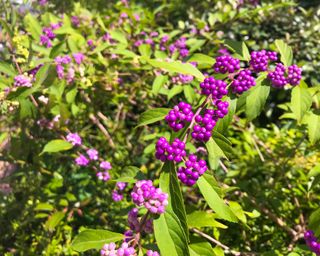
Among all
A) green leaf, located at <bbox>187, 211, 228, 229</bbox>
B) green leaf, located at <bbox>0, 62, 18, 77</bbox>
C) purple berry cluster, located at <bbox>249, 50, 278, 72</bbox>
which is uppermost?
green leaf, located at <bbox>0, 62, 18, 77</bbox>

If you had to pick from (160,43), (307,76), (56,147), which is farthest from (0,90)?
(307,76)

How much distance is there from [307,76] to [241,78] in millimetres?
3712

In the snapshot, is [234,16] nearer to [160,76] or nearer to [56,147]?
[160,76]

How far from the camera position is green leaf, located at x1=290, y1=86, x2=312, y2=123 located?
169 centimetres

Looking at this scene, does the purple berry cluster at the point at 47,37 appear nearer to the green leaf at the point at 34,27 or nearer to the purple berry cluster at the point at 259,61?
the green leaf at the point at 34,27

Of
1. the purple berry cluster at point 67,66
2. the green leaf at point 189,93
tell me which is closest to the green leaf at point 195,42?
the green leaf at point 189,93

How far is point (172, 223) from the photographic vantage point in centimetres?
135

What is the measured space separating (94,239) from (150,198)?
327 mm

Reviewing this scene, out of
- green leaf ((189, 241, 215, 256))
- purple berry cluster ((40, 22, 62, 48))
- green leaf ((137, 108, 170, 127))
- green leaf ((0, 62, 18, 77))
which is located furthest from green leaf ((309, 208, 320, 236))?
purple berry cluster ((40, 22, 62, 48))

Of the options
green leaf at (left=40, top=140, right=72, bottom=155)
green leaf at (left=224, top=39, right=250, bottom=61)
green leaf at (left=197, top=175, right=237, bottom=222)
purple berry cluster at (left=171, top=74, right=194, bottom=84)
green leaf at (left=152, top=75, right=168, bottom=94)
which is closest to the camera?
green leaf at (left=197, top=175, right=237, bottom=222)

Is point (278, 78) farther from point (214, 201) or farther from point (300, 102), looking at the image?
point (214, 201)

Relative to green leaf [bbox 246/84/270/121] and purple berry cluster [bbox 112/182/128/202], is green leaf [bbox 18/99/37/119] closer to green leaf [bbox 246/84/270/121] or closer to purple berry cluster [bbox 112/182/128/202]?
purple berry cluster [bbox 112/182/128/202]

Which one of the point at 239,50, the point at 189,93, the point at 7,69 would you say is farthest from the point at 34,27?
the point at 239,50

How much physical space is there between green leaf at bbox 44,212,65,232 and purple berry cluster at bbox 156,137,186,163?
1828mm
